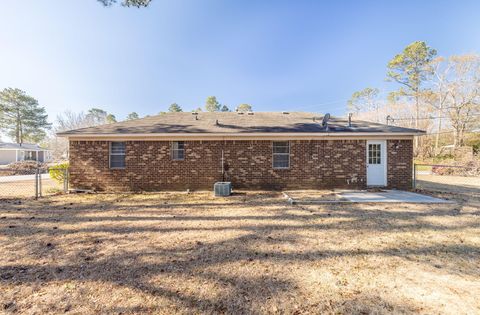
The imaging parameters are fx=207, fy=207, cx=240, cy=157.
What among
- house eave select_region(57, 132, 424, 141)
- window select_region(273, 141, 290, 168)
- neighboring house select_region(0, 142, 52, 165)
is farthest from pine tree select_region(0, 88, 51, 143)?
window select_region(273, 141, 290, 168)

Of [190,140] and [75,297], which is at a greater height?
[190,140]

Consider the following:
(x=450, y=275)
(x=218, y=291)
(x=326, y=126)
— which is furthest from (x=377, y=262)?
(x=326, y=126)

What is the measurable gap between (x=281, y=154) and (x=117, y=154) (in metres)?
7.70

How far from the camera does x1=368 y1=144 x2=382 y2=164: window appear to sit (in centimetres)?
974

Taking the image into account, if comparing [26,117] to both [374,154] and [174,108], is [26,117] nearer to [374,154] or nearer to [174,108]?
[174,108]

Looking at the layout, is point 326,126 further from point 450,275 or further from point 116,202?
point 116,202

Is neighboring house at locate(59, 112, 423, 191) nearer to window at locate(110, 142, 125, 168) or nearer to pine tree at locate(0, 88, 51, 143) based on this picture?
window at locate(110, 142, 125, 168)

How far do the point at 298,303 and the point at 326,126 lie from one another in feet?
29.6

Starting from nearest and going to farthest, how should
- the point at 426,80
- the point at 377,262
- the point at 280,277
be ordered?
the point at 280,277 → the point at 377,262 → the point at 426,80

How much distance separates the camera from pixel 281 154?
9773 mm

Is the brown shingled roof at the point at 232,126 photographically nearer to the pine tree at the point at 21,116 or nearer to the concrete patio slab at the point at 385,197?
the concrete patio slab at the point at 385,197

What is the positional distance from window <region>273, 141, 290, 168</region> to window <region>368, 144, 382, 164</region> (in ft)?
12.6

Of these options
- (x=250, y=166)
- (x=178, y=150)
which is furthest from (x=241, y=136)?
(x=178, y=150)

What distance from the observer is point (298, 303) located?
243 centimetres
